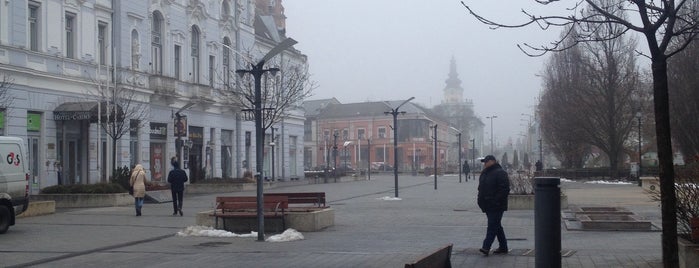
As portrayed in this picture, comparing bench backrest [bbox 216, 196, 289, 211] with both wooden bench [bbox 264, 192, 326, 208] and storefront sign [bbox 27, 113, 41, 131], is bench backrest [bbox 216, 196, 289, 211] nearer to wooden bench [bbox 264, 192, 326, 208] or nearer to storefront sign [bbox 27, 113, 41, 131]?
wooden bench [bbox 264, 192, 326, 208]

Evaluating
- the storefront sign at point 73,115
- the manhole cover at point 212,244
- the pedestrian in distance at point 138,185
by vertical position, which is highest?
the storefront sign at point 73,115

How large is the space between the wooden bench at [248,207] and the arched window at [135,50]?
26020 mm

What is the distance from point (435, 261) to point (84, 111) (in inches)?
1203

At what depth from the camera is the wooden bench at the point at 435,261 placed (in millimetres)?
7107

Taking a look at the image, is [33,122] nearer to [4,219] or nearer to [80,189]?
[80,189]

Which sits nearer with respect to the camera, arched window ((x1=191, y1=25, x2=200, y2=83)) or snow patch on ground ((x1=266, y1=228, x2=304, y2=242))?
snow patch on ground ((x1=266, y1=228, x2=304, y2=242))

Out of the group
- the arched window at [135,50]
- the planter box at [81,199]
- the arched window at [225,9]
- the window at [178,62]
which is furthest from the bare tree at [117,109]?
the arched window at [225,9]

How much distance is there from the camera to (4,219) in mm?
18109

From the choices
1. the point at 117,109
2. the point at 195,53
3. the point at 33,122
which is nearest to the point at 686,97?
the point at 117,109

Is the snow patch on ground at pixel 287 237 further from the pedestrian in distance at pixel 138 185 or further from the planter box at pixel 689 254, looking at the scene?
the planter box at pixel 689 254

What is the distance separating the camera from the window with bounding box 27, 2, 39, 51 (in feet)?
114

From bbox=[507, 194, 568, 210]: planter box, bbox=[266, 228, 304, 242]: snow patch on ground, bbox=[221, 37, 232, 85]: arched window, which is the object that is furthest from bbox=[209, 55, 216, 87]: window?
bbox=[266, 228, 304, 242]: snow patch on ground

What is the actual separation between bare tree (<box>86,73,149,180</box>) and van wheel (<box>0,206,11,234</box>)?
17.0 metres

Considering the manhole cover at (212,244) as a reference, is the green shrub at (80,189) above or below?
above
